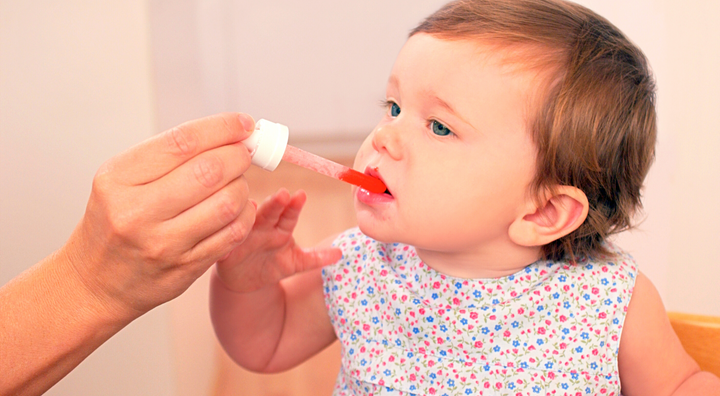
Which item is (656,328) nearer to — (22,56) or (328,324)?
(328,324)

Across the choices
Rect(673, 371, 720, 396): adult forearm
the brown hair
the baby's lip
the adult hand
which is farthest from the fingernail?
Rect(673, 371, 720, 396): adult forearm

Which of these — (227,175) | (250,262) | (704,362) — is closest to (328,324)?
(250,262)

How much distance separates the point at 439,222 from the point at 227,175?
0.26 metres

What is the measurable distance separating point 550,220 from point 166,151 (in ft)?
1.52

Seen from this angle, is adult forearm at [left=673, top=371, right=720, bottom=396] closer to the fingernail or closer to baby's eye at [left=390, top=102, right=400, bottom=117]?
baby's eye at [left=390, top=102, right=400, bottom=117]

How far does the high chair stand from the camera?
815 millimetres

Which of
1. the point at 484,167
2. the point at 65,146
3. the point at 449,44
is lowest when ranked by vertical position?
the point at 65,146

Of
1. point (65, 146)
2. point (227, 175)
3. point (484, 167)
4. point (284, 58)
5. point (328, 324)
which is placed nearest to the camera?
point (227, 175)

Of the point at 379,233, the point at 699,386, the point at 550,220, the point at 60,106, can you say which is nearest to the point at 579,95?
the point at 550,220

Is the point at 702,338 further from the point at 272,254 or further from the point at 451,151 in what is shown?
the point at 272,254

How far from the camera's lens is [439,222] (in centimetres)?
73

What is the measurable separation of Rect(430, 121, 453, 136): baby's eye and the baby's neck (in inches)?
6.8

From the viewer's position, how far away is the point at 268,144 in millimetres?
630

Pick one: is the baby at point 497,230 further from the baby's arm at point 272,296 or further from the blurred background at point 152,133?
the blurred background at point 152,133
